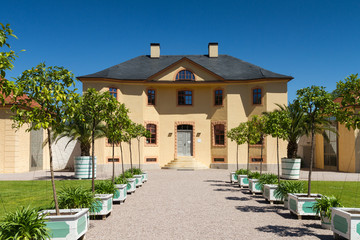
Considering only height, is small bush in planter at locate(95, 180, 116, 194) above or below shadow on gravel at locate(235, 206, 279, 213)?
above

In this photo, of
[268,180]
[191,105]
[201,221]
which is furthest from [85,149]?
[201,221]

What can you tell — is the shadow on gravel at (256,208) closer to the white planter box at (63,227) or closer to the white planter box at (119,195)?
the white planter box at (119,195)

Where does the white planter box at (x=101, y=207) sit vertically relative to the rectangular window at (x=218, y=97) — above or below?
below

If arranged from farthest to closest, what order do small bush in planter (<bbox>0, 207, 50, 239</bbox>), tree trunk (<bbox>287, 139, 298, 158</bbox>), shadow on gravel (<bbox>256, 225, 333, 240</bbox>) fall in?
tree trunk (<bbox>287, 139, 298, 158</bbox>)
shadow on gravel (<bbox>256, 225, 333, 240</bbox>)
small bush in planter (<bbox>0, 207, 50, 239</bbox>)

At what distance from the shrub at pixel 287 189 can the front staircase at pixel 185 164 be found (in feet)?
52.2

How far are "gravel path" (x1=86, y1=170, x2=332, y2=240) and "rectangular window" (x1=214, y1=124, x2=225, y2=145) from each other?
15377 mm

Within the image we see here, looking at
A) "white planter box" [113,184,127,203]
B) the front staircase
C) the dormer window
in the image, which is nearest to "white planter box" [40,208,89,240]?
"white planter box" [113,184,127,203]

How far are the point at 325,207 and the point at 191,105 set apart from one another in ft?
68.6

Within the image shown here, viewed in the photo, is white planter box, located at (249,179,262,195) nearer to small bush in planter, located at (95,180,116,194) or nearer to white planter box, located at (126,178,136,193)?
white planter box, located at (126,178,136,193)

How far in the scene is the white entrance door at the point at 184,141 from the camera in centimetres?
2780

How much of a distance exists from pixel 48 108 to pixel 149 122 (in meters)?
21.1

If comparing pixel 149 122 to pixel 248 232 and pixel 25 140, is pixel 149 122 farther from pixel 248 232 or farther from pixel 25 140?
pixel 248 232

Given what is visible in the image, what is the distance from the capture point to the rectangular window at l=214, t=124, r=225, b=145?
2698 cm

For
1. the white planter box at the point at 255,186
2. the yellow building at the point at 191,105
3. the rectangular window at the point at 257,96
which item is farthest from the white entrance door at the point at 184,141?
the white planter box at the point at 255,186
